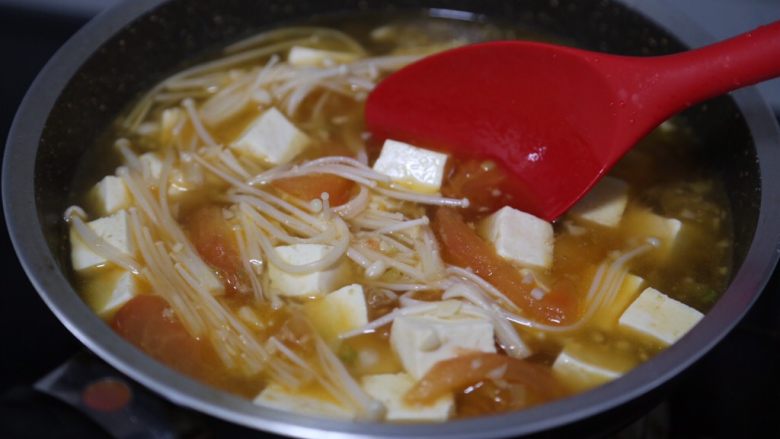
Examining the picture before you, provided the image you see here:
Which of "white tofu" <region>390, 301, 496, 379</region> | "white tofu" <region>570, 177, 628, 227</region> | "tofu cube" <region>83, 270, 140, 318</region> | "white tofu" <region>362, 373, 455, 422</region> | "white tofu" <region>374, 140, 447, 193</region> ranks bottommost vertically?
"white tofu" <region>362, 373, 455, 422</region>

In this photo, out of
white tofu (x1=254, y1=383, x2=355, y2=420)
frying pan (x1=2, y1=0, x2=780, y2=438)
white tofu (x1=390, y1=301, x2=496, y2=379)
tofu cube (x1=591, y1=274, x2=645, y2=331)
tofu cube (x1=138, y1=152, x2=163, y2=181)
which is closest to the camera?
frying pan (x1=2, y1=0, x2=780, y2=438)

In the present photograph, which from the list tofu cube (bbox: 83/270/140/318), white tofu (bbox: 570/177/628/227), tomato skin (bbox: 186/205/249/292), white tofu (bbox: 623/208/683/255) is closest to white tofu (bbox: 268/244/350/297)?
tomato skin (bbox: 186/205/249/292)

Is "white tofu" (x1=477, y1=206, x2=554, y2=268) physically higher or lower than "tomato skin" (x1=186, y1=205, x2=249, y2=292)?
higher

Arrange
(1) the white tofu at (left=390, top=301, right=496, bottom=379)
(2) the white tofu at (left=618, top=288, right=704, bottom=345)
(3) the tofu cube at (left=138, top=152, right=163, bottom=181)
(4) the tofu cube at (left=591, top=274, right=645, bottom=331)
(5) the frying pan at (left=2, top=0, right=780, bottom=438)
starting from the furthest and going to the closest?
(3) the tofu cube at (left=138, top=152, right=163, bottom=181) → (4) the tofu cube at (left=591, top=274, right=645, bottom=331) → (2) the white tofu at (left=618, top=288, right=704, bottom=345) → (1) the white tofu at (left=390, top=301, right=496, bottom=379) → (5) the frying pan at (left=2, top=0, right=780, bottom=438)

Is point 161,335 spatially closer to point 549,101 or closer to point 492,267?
point 492,267

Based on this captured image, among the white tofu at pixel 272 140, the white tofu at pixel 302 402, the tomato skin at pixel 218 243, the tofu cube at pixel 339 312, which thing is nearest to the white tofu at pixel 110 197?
the tomato skin at pixel 218 243

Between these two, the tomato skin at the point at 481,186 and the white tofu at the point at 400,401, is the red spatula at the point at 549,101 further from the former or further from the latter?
the white tofu at the point at 400,401

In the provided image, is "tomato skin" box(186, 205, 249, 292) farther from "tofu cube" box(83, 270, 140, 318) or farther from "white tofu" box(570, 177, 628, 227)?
"white tofu" box(570, 177, 628, 227)
